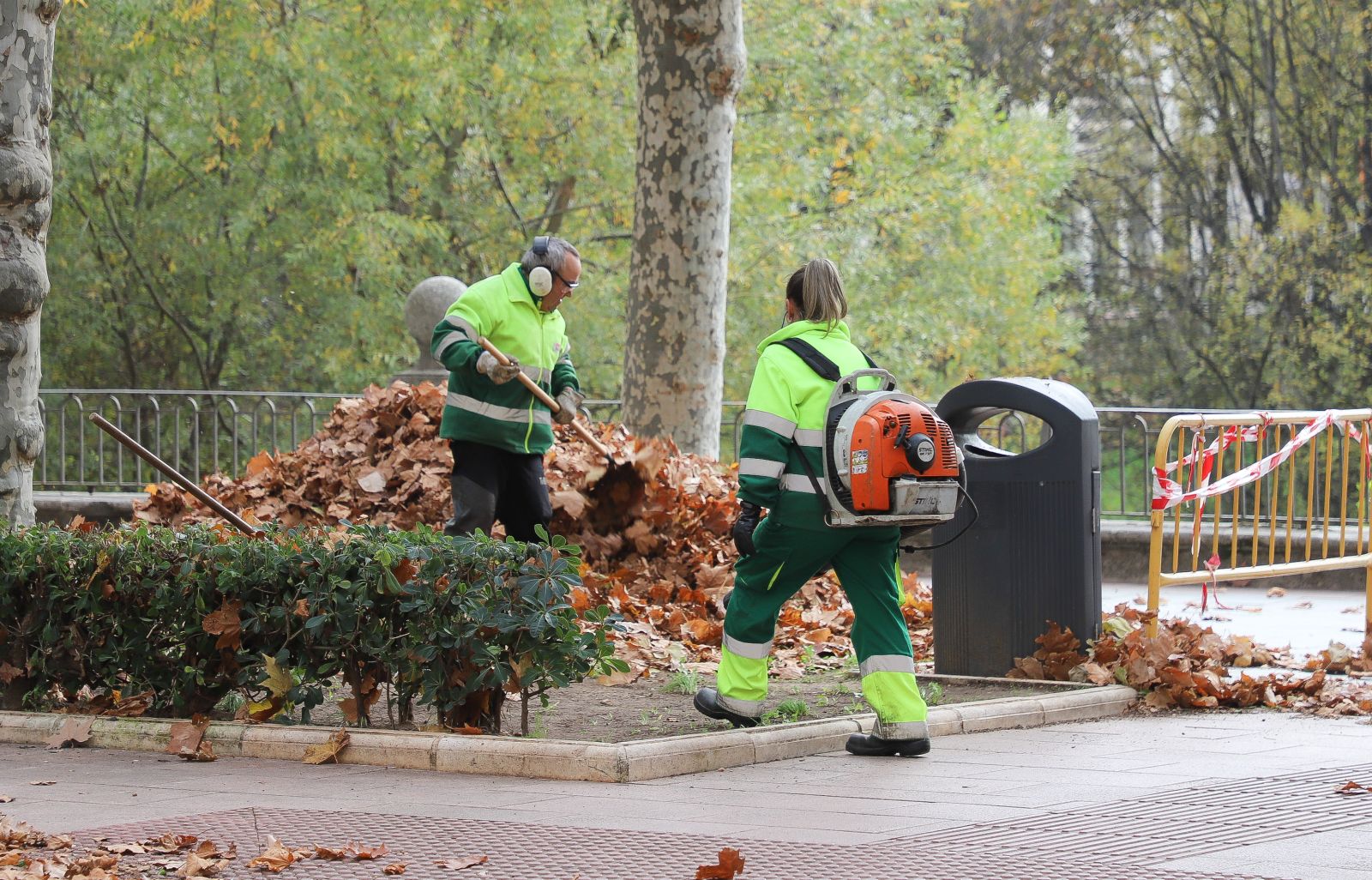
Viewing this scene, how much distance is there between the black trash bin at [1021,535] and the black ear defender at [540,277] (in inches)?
79.1

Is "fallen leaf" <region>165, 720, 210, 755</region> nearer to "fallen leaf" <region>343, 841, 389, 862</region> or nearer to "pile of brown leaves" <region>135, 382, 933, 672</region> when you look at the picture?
"fallen leaf" <region>343, 841, 389, 862</region>

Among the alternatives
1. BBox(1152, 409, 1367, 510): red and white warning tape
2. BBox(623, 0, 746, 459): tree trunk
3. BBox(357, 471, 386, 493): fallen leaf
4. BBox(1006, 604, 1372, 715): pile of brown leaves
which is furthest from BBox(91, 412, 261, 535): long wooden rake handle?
BBox(623, 0, 746, 459): tree trunk

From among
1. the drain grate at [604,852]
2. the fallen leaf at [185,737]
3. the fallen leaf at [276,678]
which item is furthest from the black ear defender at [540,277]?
the drain grate at [604,852]

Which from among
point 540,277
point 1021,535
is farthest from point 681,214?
point 1021,535

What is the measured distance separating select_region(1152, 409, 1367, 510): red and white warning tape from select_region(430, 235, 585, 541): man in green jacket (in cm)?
290

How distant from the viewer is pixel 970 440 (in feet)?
25.3

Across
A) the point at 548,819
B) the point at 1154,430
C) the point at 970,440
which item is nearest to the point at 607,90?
the point at 1154,430

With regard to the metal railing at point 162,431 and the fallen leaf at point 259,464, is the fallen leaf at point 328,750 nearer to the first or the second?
the fallen leaf at point 259,464

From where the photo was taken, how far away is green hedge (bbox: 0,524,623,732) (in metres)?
5.88

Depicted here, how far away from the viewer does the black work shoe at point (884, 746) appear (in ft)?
19.7

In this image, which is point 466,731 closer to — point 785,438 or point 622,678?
point 785,438

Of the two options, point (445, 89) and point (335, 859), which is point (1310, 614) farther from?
point (445, 89)

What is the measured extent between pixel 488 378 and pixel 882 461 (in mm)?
2923

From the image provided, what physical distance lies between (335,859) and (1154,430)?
1117 centimetres
